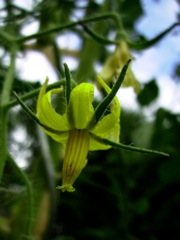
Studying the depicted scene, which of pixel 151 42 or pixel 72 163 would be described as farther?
pixel 151 42

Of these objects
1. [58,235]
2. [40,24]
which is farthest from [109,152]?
[40,24]

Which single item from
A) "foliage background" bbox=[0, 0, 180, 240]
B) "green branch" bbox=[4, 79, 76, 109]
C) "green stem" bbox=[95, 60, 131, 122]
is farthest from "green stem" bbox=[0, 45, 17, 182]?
"foliage background" bbox=[0, 0, 180, 240]

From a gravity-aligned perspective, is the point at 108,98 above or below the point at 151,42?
below

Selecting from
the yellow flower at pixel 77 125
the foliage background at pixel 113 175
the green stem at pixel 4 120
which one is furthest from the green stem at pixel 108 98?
the foliage background at pixel 113 175

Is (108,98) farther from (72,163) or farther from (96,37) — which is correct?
(96,37)

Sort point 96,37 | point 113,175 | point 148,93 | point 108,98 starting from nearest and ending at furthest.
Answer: point 108,98
point 96,37
point 148,93
point 113,175

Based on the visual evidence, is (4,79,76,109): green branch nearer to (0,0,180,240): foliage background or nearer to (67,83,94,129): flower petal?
(67,83,94,129): flower petal

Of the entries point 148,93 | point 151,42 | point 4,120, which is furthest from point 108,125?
point 148,93

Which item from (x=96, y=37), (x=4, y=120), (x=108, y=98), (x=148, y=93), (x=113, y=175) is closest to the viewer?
(x=108, y=98)
